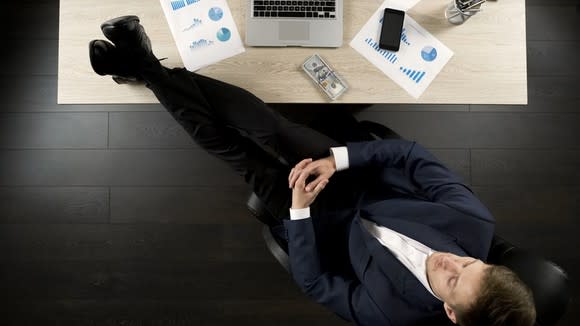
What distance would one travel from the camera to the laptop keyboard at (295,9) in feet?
5.16

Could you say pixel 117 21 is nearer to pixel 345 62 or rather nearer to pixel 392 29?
pixel 345 62

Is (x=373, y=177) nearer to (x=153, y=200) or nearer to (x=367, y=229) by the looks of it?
(x=367, y=229)

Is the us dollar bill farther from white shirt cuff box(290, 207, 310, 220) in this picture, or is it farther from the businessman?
white shirt cuff box(290, 207, 310, 220)

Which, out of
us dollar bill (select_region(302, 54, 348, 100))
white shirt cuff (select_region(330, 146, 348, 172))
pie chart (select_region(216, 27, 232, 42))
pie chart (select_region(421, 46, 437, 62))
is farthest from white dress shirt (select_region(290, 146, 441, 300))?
pie chart (select_region(216, 27, 232, 42))

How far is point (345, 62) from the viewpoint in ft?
5.21

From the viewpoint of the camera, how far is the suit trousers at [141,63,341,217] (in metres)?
1.59

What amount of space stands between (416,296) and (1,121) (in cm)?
217

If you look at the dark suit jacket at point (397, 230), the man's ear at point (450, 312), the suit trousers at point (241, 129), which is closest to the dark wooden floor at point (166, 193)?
the suit trousers at point (241, 129)

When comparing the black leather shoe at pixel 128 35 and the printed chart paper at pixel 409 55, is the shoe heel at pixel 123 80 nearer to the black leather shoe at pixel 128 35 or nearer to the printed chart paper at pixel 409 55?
the black leather shoe at pixel 128 35

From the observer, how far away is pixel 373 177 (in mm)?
1658

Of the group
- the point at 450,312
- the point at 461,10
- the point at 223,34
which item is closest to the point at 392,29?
the point at 461,10

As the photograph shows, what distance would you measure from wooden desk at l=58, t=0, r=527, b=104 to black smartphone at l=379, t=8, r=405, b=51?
57 mm

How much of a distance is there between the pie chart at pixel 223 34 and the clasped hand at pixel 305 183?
51 centimetres

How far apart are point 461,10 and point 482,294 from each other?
93cm
